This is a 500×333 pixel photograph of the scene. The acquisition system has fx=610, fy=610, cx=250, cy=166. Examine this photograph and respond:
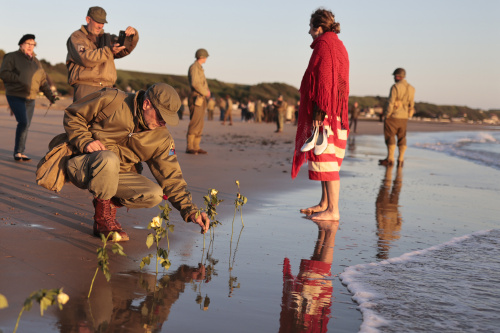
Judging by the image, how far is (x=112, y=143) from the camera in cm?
457

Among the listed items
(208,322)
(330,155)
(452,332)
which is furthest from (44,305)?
(330,155)

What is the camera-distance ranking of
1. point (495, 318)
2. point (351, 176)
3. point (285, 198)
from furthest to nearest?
point (351, 176) → point (285, 198) → point (495, 318)

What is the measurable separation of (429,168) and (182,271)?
1009cm

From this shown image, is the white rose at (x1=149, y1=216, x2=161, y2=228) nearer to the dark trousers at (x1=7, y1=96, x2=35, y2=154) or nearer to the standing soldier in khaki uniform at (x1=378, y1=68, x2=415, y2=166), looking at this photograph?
the dark trousers at (x1=7, y1=96, x2=35, y2=154)

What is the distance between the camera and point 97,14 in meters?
6.79

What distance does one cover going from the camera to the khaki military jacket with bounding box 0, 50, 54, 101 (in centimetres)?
921

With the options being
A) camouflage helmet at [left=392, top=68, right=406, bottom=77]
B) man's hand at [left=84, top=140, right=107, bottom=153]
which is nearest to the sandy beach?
man's hand at [left=84, top=140, right=107, bottom=153]

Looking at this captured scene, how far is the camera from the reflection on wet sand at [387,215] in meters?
5.14

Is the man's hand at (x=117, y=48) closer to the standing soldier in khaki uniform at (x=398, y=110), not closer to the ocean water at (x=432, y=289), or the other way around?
the ocean water at (x=432, y=289)

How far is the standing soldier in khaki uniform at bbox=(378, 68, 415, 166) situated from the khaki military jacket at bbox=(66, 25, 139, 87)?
7395 mm

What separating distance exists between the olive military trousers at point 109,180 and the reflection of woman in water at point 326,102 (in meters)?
2.09

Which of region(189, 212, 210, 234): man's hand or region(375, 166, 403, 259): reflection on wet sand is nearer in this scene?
region(189, 212, 210, 234): man's hand

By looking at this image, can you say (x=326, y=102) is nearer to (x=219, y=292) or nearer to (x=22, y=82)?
(x=219, y=292)

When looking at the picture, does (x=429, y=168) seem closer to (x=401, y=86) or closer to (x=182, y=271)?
(x=401, y=86)
